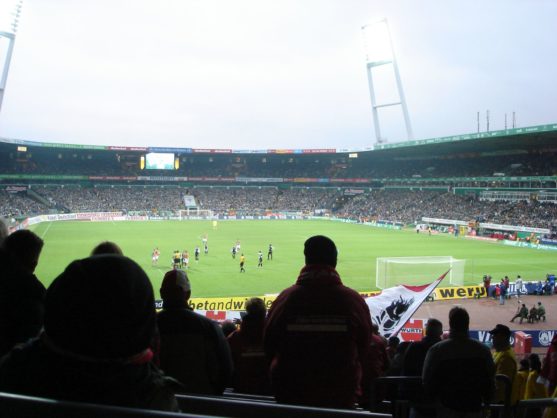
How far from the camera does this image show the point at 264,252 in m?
42.8

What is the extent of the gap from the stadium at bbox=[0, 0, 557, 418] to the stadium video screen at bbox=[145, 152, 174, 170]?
0.94 ft

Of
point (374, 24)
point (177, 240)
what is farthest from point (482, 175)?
point (177, 240)

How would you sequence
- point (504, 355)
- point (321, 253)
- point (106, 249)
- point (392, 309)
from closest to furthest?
1. point (321, 253)
2. point (106, 249)
3. point (504, 355)
4. point (392, 309)

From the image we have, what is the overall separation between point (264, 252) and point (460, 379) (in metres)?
A: 38.4

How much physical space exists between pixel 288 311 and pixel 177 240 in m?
47.3

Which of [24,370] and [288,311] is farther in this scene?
[288,311]

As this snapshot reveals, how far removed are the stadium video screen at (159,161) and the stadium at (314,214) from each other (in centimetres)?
29

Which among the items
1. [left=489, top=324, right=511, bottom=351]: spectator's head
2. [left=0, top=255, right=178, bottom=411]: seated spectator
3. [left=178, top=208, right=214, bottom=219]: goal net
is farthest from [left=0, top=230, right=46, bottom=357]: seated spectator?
[left=178, top=208, right=214, bottom=219]: goal net

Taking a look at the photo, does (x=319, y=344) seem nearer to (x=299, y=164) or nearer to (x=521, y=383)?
(x=521, y=383)

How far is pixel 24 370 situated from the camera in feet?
5.96

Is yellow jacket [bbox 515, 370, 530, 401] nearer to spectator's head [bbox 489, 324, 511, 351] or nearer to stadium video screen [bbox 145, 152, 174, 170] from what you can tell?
spectator's head [bbox 489, 324, 511, 351]

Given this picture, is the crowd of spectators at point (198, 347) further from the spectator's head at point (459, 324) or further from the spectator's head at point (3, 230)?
the spectator's head at point (3, 230)

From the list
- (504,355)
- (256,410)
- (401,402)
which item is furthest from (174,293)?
(504,355)

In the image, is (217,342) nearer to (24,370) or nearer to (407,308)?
(24,370)
